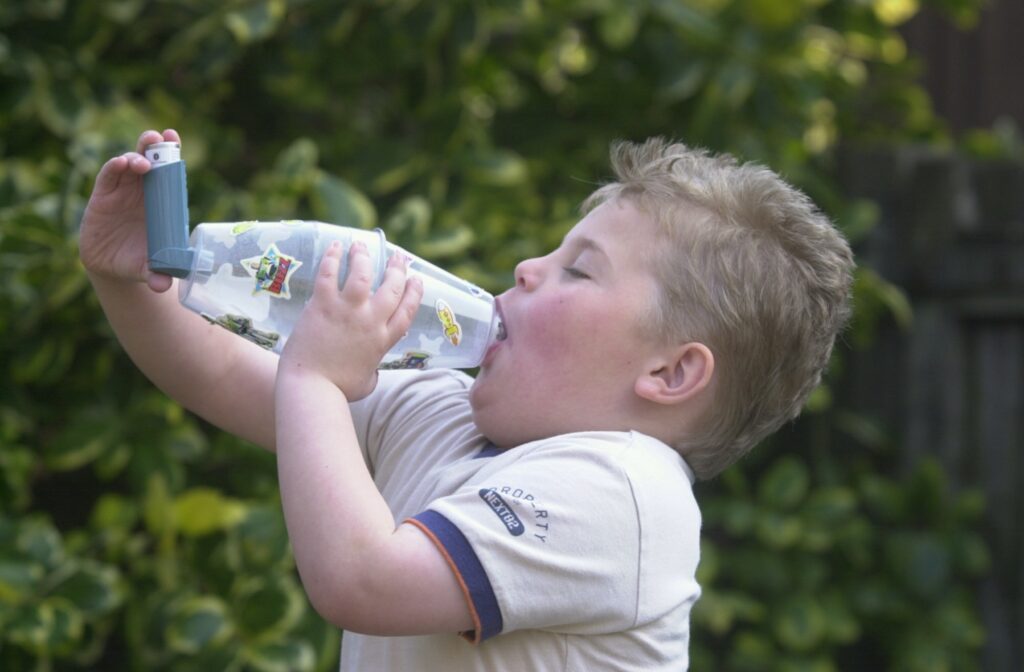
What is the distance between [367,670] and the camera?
158 centimetres

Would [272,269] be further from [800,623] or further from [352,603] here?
[800,623]

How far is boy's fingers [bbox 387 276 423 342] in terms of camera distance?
1492 millimetres

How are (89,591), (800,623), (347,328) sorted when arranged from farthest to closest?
(800,623)
(89,591)
(347,328)

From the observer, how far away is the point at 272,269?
156cm

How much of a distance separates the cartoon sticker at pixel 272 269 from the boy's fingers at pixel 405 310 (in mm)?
144

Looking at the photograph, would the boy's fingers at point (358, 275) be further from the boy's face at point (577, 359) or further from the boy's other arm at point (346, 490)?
the boy's face at point (577, 359)

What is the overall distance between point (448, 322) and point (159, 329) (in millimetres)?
386

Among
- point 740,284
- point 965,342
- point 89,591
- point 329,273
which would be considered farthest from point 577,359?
point 965,342

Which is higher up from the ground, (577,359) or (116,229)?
(116,229)

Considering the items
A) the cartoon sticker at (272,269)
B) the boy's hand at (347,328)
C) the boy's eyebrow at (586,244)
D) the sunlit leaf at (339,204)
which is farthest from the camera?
the sunlit leaf at (339,204)

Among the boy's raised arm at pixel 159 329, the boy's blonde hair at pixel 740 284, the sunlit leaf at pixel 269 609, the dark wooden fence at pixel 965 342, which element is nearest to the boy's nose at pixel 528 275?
the boy's blonde hair at pixel 740 284

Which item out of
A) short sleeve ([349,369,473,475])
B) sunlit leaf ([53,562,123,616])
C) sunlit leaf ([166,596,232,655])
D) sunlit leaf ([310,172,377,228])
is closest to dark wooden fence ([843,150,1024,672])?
sunlit leaf ([310,172,377,228])

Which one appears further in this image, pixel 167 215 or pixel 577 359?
pixel 577 359

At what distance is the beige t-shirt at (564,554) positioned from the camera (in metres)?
1.39
